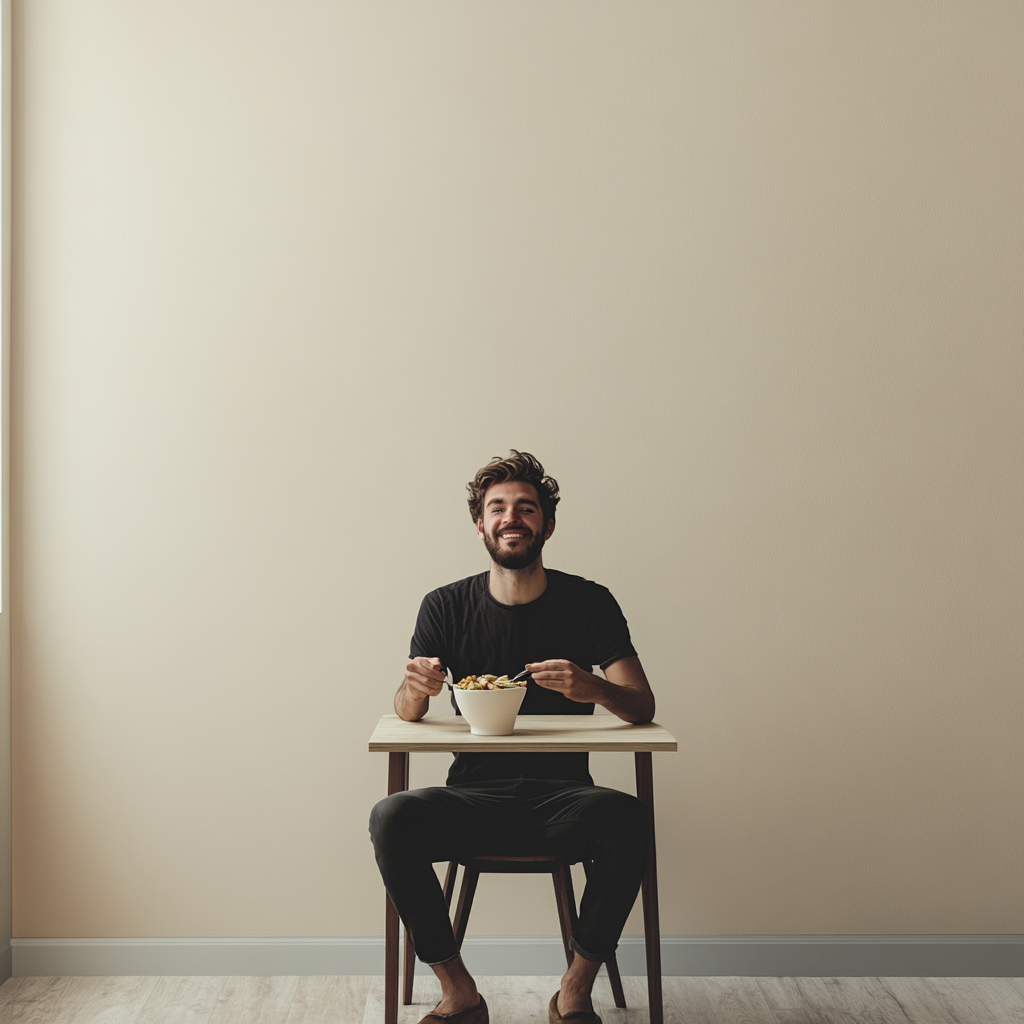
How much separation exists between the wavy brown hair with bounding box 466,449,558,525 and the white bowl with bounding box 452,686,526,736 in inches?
19.7

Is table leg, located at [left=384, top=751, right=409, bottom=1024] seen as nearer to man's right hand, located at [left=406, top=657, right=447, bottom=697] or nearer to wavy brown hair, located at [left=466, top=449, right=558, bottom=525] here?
man's right hand, located at [left=406, top=657, right=447, bottom=697]

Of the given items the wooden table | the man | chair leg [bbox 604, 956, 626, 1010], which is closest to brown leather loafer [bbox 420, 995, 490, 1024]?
the man

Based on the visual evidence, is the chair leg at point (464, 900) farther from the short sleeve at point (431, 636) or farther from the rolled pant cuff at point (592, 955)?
the short sleeve at point (431, 636)

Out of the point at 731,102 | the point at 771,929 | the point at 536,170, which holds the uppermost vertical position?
the point at 731,102

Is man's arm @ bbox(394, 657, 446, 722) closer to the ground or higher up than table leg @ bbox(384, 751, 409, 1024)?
higher up

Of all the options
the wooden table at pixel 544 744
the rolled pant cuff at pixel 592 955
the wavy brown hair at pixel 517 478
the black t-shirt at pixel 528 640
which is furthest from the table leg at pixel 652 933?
the wavy brown hair at pixel 517 478

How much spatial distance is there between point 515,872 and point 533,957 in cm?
54

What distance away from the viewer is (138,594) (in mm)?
2584

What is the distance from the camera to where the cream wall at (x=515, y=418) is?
2562 mm

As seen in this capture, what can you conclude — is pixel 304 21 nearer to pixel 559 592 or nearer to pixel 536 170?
pixel 536 170

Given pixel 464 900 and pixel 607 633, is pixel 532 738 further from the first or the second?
pixel 464 900

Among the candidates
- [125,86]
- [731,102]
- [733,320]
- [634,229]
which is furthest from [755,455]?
[125,86]

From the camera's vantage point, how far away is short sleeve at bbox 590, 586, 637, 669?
2238 mm

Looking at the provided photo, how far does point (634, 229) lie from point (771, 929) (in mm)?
1805
